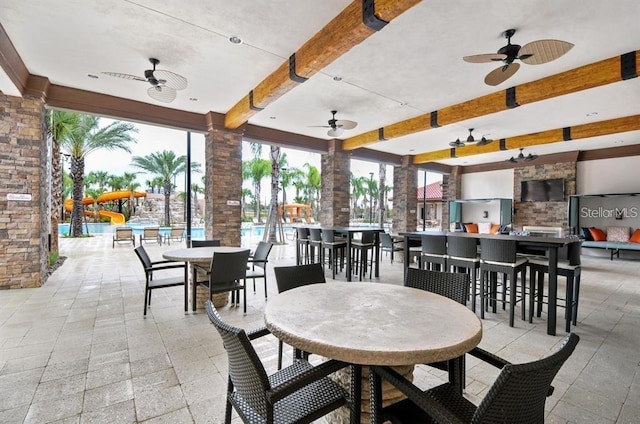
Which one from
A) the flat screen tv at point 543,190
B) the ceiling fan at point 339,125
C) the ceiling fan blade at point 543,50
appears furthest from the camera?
the flat screen tv at point 543,190

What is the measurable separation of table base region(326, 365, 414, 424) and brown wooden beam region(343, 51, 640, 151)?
4.74 meters

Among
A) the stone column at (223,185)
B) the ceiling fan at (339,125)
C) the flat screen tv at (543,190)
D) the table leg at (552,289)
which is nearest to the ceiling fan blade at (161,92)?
the stone column at (223,185)

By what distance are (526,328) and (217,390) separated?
126 inches

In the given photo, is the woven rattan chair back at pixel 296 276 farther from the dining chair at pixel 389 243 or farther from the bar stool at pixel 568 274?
the dining chair at pixel 389 243

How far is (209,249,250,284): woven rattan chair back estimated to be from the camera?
3.35 metres

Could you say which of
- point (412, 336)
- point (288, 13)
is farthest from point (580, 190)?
point (412, 336)

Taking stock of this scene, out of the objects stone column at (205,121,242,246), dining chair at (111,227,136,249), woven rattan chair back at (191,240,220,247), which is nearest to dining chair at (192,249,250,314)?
woven rattan chair back at (191,240,220,247)

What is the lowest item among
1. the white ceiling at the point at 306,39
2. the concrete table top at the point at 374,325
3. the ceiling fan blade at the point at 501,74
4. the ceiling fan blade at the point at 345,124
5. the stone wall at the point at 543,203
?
the concrete table top at the point at 374,325

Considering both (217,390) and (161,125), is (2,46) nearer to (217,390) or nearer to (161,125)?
(161,125)

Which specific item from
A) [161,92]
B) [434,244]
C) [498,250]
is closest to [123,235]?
[161,92]

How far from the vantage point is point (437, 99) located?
554 centimetres

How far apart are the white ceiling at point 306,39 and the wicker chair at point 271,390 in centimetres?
310

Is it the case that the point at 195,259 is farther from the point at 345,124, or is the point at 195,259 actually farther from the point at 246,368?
the point at 345,124

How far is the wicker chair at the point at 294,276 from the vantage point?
88.3 inches
